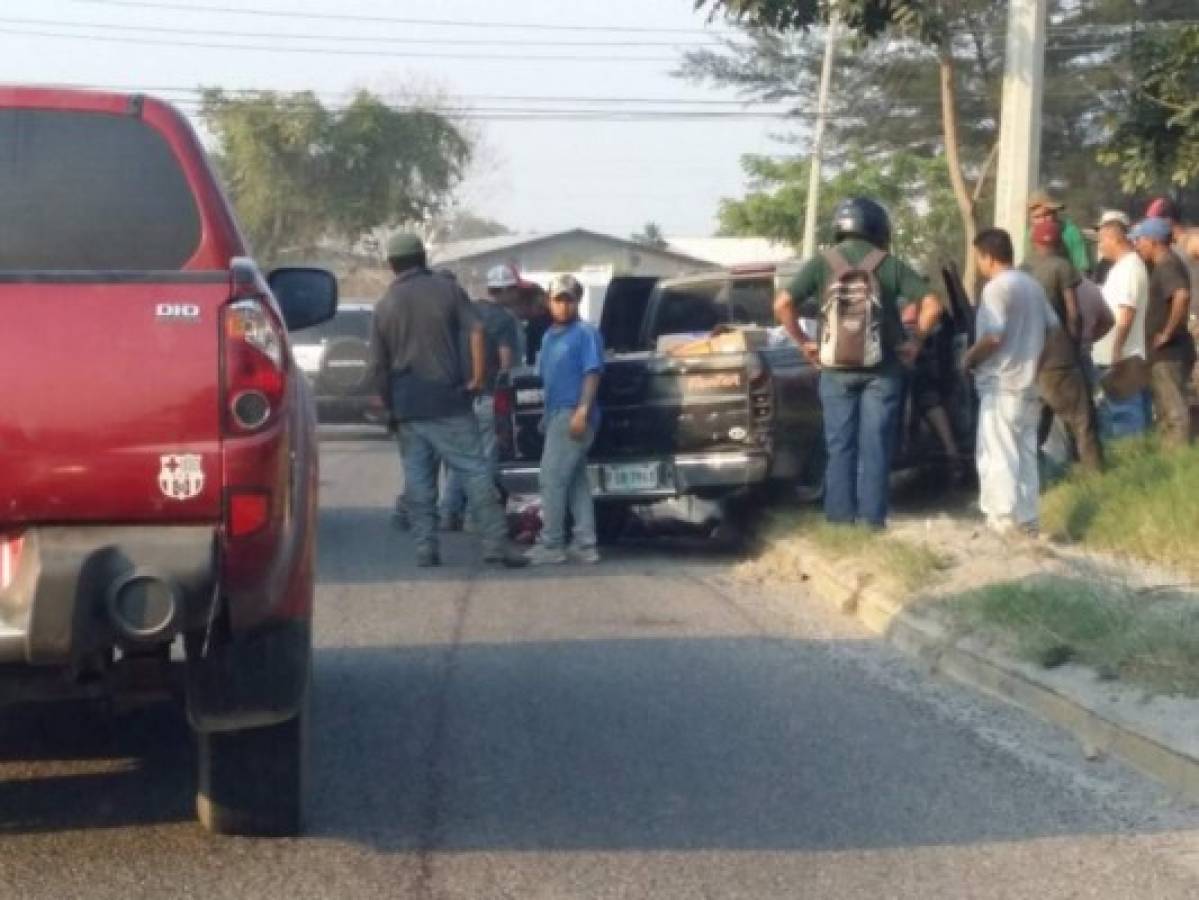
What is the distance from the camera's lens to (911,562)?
11.2 meters

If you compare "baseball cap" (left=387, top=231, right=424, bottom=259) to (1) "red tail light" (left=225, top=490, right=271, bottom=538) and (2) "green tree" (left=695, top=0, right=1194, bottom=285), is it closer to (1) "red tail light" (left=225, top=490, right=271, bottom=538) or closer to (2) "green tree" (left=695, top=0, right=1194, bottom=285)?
(1) "red tail light" (left=225, top=490, right=271, bottom=538)

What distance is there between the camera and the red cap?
1364cm

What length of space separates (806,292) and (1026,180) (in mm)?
4615

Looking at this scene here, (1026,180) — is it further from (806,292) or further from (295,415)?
(295,415)

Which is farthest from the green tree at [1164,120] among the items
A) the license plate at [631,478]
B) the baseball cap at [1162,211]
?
the license plate at [631,478]

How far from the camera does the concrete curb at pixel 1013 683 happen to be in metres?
7.41

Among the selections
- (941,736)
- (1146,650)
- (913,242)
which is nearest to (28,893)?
(941,736)

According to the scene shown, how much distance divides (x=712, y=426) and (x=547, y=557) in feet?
4.11

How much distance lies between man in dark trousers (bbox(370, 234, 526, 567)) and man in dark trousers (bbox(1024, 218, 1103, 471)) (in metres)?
3.27

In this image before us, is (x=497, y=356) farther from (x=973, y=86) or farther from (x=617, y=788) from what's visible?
(x=973, y=86)

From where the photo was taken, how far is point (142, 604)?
17.6ft

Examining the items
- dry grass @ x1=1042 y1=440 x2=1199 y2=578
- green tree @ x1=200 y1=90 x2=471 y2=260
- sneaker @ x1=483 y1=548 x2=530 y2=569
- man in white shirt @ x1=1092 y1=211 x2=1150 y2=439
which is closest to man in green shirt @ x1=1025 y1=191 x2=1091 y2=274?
man in white shirt @ x1=1092 y1=211 x2=1150 y2=439

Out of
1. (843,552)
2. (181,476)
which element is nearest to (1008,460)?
(843,552)

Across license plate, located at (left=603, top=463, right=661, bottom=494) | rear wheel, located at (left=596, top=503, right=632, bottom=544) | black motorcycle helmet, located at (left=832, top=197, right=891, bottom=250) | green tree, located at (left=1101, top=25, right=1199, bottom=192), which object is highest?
green tree, located at (left=1101, top=25, right=1199, bottom=192)
